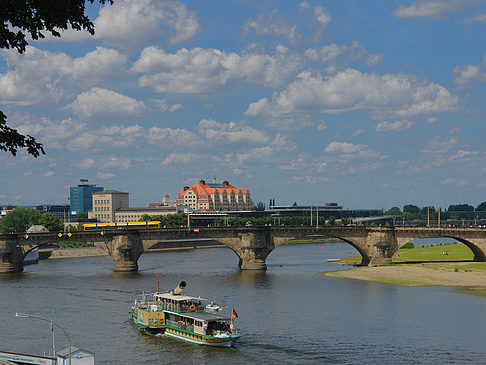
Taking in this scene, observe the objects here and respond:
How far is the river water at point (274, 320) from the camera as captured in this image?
5781 centimetres

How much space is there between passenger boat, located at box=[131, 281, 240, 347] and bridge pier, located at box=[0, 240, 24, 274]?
6465 cm

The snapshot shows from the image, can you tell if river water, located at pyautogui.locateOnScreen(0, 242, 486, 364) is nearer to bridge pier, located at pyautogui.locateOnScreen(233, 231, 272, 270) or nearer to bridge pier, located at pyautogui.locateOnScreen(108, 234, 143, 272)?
bridge pier, located at pyautogui.locateOnScreen(108, 234, 143, 272)

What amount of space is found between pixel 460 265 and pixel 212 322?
7048 centimetres

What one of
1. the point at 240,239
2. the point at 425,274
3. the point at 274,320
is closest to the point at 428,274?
the point at 425,274

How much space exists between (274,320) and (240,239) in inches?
2346

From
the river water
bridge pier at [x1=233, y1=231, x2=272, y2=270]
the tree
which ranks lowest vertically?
the river water

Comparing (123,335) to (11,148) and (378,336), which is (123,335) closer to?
(378,336)

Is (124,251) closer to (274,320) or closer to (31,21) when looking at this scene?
(274,320)

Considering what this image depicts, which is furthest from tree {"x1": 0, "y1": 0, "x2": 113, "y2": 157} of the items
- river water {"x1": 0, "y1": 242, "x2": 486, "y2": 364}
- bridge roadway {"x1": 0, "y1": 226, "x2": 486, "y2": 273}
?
bridge roadway {"x1": 0, "y1": 226, "x2": 486, "y2": 273}

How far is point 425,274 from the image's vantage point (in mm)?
110188

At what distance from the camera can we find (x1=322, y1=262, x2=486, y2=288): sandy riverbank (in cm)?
10194

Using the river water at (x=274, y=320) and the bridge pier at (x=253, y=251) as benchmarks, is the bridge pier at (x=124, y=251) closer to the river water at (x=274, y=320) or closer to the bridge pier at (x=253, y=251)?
the river water at (x=274, y=320)

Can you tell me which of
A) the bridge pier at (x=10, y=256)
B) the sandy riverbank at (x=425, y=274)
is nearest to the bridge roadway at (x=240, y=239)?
the bridge pier at (x=10, y=256)

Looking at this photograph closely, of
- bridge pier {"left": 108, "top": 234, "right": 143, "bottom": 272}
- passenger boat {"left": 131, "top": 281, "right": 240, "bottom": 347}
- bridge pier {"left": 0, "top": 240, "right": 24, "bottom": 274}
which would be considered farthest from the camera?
bridge pier {"left": 108, "top": 234, "right": 143, "bottom": 272}
